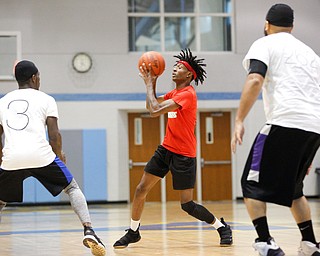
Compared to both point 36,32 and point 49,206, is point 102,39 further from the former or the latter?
point 49,206

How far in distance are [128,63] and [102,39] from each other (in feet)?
2.93

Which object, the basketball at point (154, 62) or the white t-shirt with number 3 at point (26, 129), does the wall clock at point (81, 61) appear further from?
the white t-shirt with number 3 at point (26, 129)

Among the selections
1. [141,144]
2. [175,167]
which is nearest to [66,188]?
[175,167]

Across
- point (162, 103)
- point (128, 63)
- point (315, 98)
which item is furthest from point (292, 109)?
point (128, 63)

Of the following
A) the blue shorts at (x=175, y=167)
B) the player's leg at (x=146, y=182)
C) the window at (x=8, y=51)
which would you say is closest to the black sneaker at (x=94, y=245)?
the player's leg at (x=146, y=182)

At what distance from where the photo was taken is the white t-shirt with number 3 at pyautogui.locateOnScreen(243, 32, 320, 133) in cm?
502

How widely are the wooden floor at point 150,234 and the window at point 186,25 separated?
237 inches

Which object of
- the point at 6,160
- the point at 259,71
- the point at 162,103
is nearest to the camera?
the point at 259,71

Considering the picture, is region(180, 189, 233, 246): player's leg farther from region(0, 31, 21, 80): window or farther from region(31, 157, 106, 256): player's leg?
region(0, 31, 21, 80): window

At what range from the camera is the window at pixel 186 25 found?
1825 cm

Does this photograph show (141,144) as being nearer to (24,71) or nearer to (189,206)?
(189,206)

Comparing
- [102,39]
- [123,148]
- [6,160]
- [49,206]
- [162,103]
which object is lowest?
[49,206]

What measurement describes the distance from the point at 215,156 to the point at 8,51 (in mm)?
6013

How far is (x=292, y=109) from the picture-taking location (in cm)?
500
